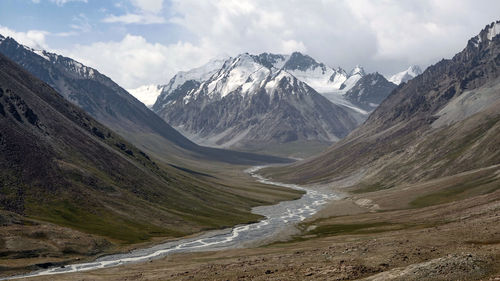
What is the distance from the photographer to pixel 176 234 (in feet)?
533

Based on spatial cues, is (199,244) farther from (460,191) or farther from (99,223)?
(460,191)

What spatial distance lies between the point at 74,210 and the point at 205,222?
46.3 meters

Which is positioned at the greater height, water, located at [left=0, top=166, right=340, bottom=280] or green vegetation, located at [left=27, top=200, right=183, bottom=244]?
green vegetation, located at [left=27, top=200, right=183, bottom=244]

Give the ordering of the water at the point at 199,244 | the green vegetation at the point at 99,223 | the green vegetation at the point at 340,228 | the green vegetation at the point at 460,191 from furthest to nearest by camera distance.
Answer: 1. the green vegetation at the point at 460,191
2. the green vegetation at the point at 99,223
3. the green vegetation at the point at 340,228
4. the water at the point at 199,244

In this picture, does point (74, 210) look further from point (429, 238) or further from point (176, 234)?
point (429, 238)

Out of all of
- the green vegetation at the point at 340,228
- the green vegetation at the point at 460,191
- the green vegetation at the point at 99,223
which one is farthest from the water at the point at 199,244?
the green vegetation at the point at 460,191

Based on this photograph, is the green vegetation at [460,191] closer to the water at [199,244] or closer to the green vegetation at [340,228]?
the green vegetation at [340,228]

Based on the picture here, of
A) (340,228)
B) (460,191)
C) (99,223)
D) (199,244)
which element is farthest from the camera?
(460,191)

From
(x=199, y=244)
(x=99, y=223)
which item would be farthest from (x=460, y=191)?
(x=99, y=223)

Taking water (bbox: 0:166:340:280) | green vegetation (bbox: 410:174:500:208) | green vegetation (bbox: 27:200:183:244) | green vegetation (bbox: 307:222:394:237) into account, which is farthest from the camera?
green vegetation (bbox: 410:174:500:208)

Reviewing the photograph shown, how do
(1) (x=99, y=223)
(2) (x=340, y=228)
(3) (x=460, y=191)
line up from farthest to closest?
(3) (x=460, y=191)
(1) (x=99, y=223)
(2) (x=340, y=228)

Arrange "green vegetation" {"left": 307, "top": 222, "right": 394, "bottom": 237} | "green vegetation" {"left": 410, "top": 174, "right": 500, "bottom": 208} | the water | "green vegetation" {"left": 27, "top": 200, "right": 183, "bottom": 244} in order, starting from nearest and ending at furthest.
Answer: the water
"green vegetation" {"left": 307, "top": 222, "right": 394, "bottom": 237}
"green vegetation" {"left": 27, "top": 200, "right": 183, "bottom": 244}
"green vegetation" {"left": 410, "top": 174, "right": 500, "bottom": 208}

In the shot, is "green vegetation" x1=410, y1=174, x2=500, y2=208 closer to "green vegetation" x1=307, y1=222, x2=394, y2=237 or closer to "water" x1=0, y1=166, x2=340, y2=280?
"green vegetation" x1=307, y1=222, x2=394, y2=237

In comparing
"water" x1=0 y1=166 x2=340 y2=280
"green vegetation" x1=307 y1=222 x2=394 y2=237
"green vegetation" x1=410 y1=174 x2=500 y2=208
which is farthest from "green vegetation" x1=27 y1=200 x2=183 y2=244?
"green vegetation" x1=410 y1=174 x2=500 y2=208
